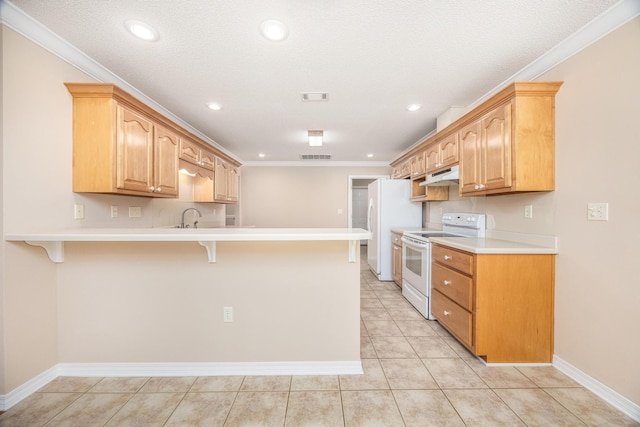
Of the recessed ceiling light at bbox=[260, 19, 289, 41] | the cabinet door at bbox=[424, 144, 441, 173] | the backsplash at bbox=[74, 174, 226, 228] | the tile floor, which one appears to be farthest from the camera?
the cabinet door at bbox=[424, 144, 441, 173]

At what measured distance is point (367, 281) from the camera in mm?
4137

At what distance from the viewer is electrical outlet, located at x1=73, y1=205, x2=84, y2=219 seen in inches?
74.0

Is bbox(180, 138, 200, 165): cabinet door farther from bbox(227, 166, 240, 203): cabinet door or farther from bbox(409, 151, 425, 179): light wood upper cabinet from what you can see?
bbox(409, 151, 425, 179): light wood upper cabinet

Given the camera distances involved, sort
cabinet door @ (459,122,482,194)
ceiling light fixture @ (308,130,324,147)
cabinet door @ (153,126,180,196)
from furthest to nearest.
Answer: ceiling light fixture @ (308,130,324,147), cabinet door @ (153,126,180,196), cabinet door @ (459,122,482,194)

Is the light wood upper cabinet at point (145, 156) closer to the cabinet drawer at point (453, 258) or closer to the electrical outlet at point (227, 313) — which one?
the electrical outlet at point (227, 313)

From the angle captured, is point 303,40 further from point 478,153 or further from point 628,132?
point 628,132

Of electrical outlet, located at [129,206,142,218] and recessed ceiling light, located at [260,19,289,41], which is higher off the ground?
recessed ceiling light, located at [260,19,289,41]

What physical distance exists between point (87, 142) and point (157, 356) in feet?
5.52

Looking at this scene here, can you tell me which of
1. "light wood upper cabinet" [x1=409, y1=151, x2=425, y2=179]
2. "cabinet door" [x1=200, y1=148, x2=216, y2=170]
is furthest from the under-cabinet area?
"light wood upper cabinet" [x1=409, y1=151, x2=425, y2=179]

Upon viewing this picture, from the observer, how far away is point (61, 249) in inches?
68.4

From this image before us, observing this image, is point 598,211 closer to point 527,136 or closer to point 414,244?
point 527,136

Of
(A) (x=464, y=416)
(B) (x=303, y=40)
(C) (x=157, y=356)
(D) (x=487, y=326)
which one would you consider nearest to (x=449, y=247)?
(D) (x=487, y=326)

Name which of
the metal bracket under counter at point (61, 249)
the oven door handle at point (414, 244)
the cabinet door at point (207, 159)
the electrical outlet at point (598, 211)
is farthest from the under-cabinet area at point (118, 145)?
the electrical outlet at point (598, 211)

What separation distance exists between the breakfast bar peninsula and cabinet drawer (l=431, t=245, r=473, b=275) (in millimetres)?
931
